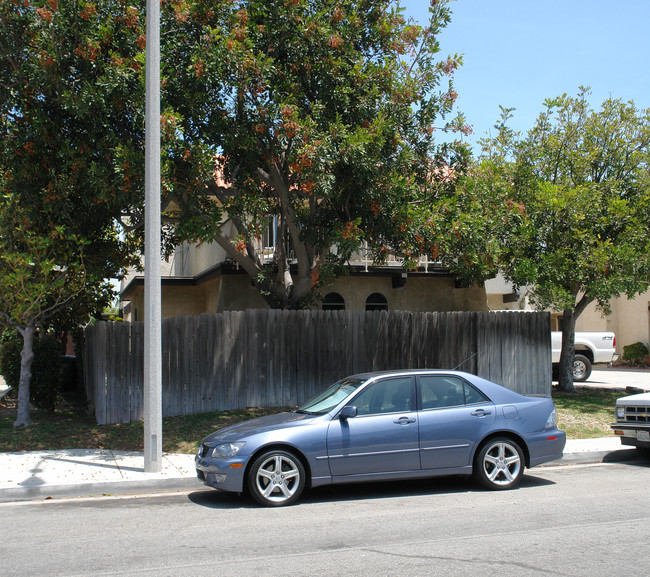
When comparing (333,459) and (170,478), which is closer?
(333,459)

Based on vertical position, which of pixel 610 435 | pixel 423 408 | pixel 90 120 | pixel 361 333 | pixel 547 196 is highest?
pixel 90 120

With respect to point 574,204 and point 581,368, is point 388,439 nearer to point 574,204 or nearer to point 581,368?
point 574,204

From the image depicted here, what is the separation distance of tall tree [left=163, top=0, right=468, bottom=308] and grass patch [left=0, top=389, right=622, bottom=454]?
3460 mm

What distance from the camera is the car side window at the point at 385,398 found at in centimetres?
820

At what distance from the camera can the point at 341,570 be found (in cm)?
541

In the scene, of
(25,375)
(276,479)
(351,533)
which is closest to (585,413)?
(276,479)

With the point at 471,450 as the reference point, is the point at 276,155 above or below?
above

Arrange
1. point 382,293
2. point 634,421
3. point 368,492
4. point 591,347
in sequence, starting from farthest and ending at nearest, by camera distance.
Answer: point 591,347
point 382,293
point 634,421
point 368,492

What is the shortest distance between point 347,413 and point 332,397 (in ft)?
2.63

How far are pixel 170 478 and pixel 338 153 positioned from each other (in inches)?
230

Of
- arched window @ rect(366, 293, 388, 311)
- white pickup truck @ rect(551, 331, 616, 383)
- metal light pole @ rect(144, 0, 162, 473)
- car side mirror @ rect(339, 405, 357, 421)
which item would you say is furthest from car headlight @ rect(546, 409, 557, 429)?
white pickup truck @ rect(551, 331, 616, 383)

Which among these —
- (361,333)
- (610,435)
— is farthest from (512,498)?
(361,333)

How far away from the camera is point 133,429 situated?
12.6 meters

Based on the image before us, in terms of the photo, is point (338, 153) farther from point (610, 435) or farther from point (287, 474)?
point (610, 435)
